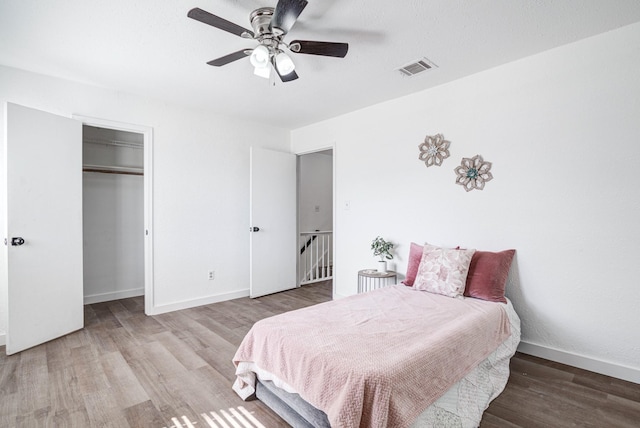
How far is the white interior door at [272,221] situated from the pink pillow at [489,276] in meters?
2.69

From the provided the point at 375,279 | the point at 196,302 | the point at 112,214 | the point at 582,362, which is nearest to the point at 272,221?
the point at 196,302

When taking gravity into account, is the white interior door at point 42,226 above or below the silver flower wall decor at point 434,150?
below

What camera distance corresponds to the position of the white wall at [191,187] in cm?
332

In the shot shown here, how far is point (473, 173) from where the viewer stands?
2.89 m

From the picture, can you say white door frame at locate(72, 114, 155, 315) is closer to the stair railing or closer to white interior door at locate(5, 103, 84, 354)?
white interior door at locate(5, 103, 84, 354)

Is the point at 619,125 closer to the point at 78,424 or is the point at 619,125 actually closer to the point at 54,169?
the point at 78,424

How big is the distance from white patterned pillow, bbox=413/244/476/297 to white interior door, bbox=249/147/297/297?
7.44ft

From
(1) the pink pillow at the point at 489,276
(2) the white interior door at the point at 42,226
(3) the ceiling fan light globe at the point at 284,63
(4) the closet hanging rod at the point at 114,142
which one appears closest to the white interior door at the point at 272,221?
(4) the closet hanging rod at the point at 114,142

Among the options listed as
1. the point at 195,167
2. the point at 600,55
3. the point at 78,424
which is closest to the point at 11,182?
the point at 195,167

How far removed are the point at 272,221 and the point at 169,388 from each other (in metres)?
2.65

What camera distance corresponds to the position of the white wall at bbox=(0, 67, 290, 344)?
3.32m

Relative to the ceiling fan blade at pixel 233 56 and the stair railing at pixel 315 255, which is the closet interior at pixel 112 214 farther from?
the ceiling fan blade at pixel 233 56

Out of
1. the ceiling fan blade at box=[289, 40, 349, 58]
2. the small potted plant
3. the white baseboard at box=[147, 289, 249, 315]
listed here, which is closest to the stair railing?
the white baseboard at box=[147, 289, 249, 315]

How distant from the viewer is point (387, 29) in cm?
219
